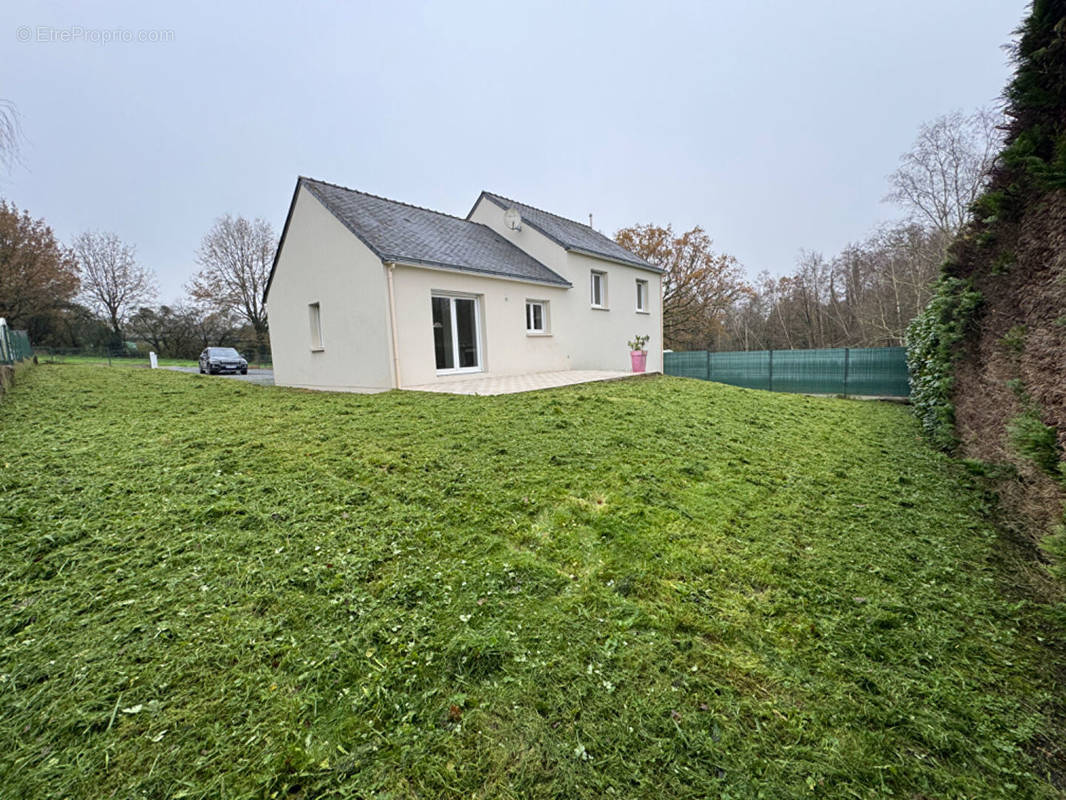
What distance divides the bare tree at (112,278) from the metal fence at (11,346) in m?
17.4

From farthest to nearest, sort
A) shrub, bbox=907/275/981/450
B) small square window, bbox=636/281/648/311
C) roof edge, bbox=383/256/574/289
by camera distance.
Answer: small square window, bbox=636/281/648/311 < roof edge, bbox=383/256/574/289 < shrub, bbox=907/275/981/450

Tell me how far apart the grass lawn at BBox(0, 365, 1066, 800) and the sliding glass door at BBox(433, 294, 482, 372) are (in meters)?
6.17

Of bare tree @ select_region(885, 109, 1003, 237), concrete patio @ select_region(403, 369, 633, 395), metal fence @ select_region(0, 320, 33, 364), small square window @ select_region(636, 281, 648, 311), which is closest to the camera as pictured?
concrete patio @ select_region(403, 369, 633, 395)

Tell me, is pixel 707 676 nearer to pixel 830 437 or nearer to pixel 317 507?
→ pixel 317 507

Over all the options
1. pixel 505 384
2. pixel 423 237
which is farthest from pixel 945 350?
pixel 423 237

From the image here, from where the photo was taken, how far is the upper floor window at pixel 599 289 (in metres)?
14.9

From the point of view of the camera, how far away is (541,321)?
12953 mm

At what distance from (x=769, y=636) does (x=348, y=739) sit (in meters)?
1.85

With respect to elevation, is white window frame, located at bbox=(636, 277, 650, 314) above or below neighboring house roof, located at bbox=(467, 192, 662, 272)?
below

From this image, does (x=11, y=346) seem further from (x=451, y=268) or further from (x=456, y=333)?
(x=451, y=268)

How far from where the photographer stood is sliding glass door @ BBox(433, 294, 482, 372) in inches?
398

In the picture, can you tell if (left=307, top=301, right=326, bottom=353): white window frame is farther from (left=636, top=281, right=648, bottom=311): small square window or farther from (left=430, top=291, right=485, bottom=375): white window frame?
(left=636, top=281, right=648, bottom=311): small square window

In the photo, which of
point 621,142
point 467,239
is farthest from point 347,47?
point 621,142

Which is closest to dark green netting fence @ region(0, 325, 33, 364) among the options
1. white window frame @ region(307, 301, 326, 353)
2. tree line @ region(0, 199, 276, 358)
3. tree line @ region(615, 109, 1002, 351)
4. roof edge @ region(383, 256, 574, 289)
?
white window frame @ region(307, 301, 326, 353)
